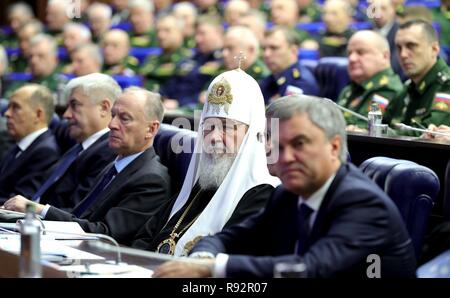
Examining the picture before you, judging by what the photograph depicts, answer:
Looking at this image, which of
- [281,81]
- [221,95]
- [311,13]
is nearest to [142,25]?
[311,13]

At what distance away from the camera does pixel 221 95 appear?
4359 mm

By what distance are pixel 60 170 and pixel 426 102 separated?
2236 mm

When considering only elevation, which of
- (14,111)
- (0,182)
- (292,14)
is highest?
(292,14)

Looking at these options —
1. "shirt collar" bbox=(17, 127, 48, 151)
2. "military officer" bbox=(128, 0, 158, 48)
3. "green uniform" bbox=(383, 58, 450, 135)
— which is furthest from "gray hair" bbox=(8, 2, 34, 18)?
"green uniform" bbox=(383, 58, 450, 135)

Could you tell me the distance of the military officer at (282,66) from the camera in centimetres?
802

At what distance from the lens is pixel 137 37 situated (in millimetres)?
12172

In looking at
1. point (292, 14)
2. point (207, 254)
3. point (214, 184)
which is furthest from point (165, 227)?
point (292, 14)

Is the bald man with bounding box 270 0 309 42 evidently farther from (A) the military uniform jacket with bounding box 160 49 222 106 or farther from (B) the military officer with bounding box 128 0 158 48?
(B) the military officer with bounding box 128 0 158 48

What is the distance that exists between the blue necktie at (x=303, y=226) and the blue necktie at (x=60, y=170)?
9.37 ft

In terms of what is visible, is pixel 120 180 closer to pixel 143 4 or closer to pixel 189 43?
pixel 189 43

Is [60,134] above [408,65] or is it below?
below
